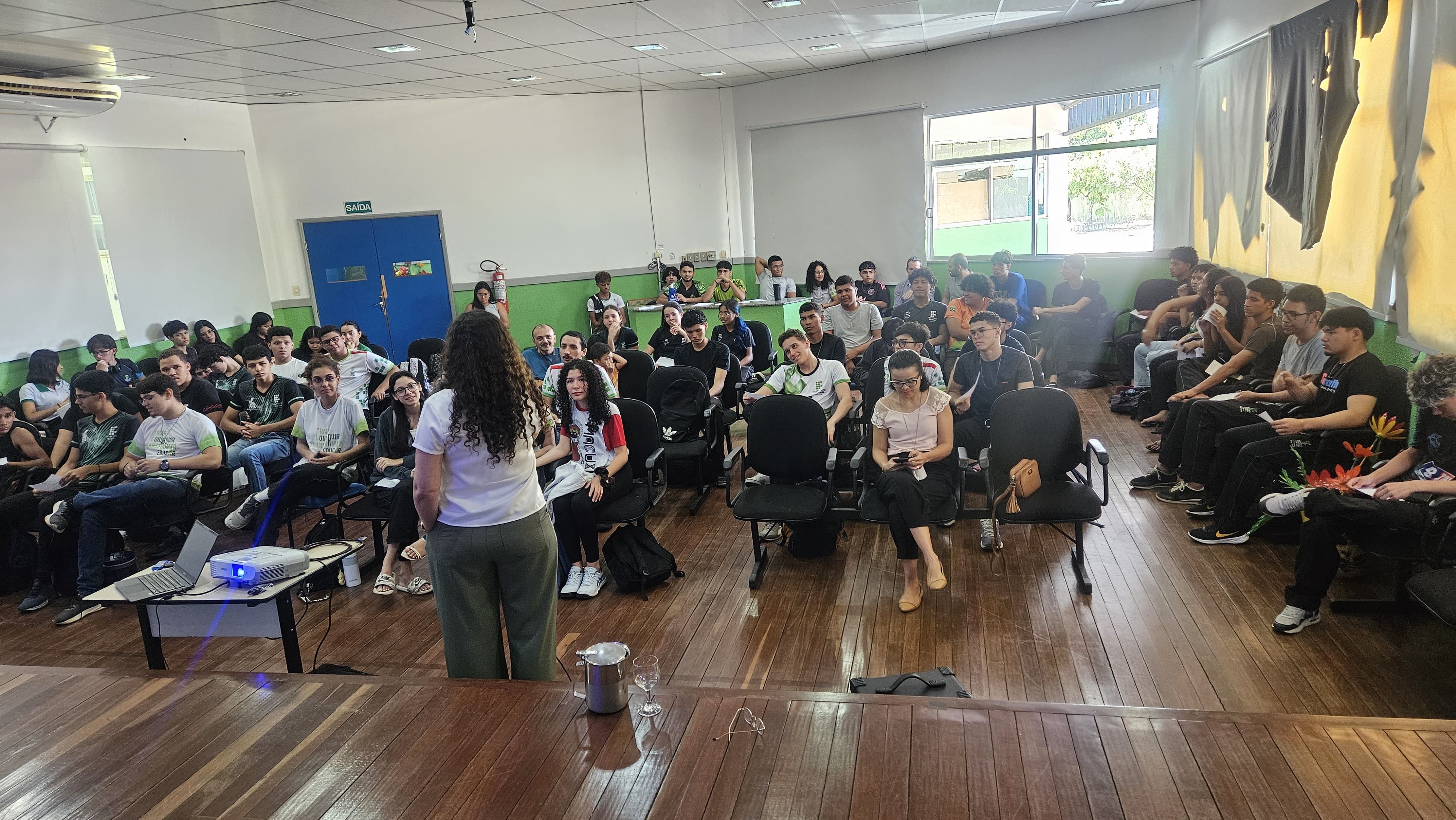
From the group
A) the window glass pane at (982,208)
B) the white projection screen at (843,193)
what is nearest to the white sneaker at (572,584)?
the window glass pane at (982,208)

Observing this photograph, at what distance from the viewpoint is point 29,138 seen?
23.7 feet

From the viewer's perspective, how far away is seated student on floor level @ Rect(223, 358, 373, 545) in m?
4.91

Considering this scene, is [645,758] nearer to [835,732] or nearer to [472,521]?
[835,732]

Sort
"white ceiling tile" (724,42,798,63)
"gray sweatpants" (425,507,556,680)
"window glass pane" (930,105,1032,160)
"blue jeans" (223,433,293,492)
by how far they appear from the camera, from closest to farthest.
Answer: "gray sweatpants" (425,507,556,680) < "blue jeans" (223,433,293,492) < "white ceiling tile" (724,42,798,63) < "window glass pane" (930,105,1032,160)

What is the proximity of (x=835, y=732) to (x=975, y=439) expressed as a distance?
281 centimetres

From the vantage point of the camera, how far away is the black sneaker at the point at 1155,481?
541cm

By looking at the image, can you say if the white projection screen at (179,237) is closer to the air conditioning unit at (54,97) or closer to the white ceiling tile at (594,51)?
the air conditioning unit at (54,97)

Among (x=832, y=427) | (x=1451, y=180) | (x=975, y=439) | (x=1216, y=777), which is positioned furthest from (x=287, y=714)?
(x=1451, y=180)

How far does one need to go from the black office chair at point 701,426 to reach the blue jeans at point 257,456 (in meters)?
2.34

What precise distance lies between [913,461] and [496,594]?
2.13 meters

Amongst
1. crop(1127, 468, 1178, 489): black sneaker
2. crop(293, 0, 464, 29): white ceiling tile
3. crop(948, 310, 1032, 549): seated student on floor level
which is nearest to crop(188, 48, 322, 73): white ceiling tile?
crop(293, 0, 464, 29): white ceiling tile

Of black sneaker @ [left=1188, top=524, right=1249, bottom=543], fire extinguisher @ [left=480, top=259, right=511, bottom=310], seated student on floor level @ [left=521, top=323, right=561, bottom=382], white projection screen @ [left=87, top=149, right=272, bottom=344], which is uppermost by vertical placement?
white projection screen @ [left=87, top=149, right=272, bottom=344]

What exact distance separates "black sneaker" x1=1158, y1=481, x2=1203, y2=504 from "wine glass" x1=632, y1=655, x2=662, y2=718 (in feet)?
12.5

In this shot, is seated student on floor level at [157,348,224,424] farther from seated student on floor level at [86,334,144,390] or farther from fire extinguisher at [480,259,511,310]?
fire extinguisher at [480,259,511,310]
